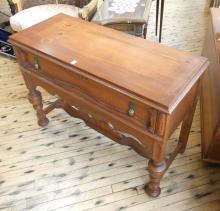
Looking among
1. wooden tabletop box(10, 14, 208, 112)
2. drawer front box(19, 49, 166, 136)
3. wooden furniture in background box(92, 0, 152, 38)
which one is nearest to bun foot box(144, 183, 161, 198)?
drawer front box(19, 49, 166, 136)

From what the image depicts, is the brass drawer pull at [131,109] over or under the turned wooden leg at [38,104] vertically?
over

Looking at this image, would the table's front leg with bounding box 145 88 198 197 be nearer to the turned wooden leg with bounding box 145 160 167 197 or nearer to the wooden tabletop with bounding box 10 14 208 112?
the turned wooden leg with bounding box 145 160 167 197

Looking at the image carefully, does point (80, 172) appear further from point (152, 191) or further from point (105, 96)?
point (105, 96)

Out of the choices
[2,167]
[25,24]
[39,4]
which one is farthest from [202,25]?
[2,167]

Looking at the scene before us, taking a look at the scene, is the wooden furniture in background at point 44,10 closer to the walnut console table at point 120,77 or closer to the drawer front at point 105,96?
the walnut console table at point 120,77

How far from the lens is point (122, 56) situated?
1078 millimetres

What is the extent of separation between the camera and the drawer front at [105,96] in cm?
92

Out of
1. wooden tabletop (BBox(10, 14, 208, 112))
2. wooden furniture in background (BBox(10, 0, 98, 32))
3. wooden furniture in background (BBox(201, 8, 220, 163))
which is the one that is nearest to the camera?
wooden tabletop (BBox(10, 14, 208, 112))

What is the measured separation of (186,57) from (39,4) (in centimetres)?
171

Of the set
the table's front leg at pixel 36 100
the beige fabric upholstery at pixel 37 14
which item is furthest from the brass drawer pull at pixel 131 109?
the beige fabric upholstery at pixel 37 14

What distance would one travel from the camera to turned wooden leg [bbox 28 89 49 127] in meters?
1.49

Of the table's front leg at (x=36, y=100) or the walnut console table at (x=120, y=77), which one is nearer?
the walnut console table at (x=120, y=77)

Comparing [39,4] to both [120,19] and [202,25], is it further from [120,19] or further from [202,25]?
[202,25]

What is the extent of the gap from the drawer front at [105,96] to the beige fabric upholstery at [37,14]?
77 centimetres
